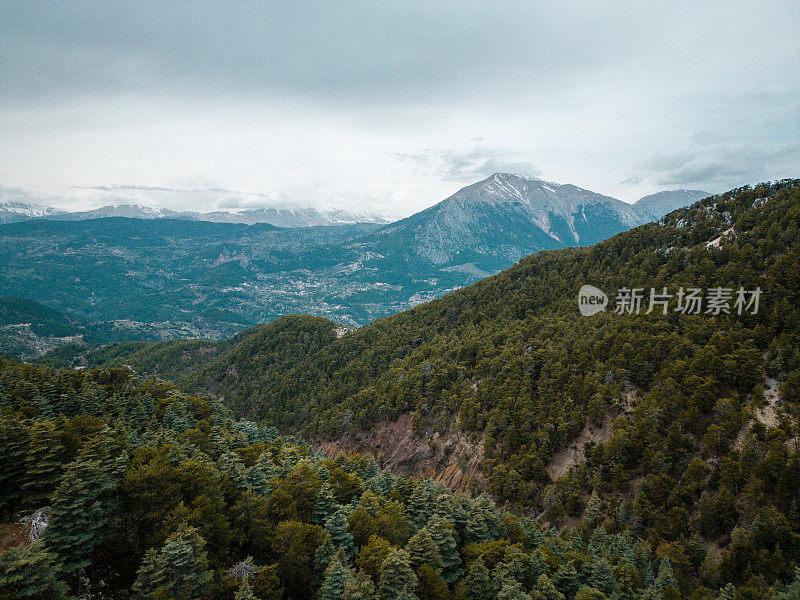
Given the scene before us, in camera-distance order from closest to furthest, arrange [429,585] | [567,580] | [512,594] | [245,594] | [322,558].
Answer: [245,594]
[512,594]
[322,558]
[429,585]
[567,580]

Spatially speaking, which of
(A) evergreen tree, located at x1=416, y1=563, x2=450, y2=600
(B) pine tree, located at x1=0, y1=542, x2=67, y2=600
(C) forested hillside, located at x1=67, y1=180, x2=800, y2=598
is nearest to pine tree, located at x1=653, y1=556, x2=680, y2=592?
(C) forested hillside, located at x1=67, y1=180, x2=800, y2=598

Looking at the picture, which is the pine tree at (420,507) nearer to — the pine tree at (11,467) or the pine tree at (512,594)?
the pine tree at (512,594)

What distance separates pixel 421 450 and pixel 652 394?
60.0 meters

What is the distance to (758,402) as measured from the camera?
6097cm

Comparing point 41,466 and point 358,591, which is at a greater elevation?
point 41,466

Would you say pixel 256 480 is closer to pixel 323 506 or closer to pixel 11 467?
pixel 323 506

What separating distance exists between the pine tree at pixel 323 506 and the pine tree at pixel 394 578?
43.4ft

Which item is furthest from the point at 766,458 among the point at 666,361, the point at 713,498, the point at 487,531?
the point at 487,531

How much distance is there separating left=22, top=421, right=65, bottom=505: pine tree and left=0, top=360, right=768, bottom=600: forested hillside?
0.17m

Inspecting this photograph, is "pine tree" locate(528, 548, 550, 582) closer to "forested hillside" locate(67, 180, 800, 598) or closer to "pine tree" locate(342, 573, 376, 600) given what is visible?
"pine tree" locate(342, 573, 376, 600)

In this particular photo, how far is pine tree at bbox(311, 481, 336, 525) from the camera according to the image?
41.0 metres

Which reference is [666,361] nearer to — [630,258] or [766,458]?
[766,458]

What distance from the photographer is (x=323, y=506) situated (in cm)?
4156

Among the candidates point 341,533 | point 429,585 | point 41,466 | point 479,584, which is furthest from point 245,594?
point 41,466
